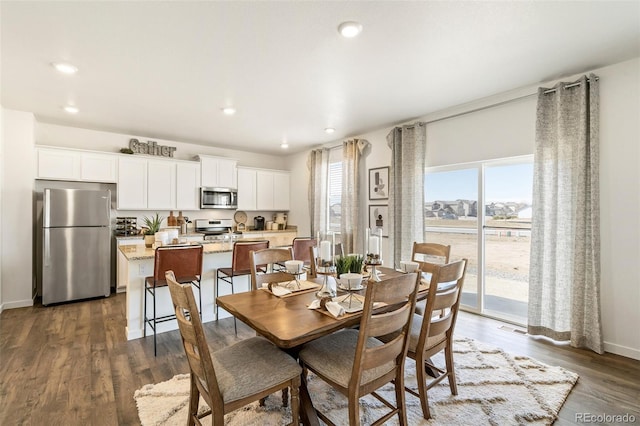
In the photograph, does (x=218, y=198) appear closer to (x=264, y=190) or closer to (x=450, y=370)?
(x=264, y=190)

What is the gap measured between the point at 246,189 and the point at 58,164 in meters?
2.94

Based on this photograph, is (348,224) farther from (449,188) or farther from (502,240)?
(502,240)

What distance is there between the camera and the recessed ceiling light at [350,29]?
2.08 meters

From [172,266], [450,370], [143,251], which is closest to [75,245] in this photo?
[143,251]

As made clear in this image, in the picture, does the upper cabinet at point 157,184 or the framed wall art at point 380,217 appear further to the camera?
the upper cabinet at point 157,184

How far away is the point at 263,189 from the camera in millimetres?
6383

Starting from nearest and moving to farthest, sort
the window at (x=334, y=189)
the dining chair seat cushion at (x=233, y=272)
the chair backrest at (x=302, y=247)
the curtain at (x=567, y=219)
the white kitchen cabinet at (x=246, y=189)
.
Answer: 1. the curtain at (x=567, y=219)
2. the dining chair seat cushion at (x=233, y=272)
3. the chair backrest at (x=302, y=247)
4. the window at (x=334, y=189)
5. the white kitchen cabinet at (x=246, y=189)

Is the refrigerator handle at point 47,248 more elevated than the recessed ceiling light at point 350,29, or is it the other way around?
the recessed ceiling light at point 350,29

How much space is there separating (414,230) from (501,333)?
1.55m

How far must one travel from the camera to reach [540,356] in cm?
266

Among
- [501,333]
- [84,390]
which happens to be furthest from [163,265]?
[501,333]

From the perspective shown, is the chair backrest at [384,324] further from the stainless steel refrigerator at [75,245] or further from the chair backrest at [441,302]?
the stainless steel refrigerator at [75,245]

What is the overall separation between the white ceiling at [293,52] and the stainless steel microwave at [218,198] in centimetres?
193

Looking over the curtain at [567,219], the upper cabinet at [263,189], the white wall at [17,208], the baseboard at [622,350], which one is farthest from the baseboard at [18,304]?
the baseboard at [622,350]
